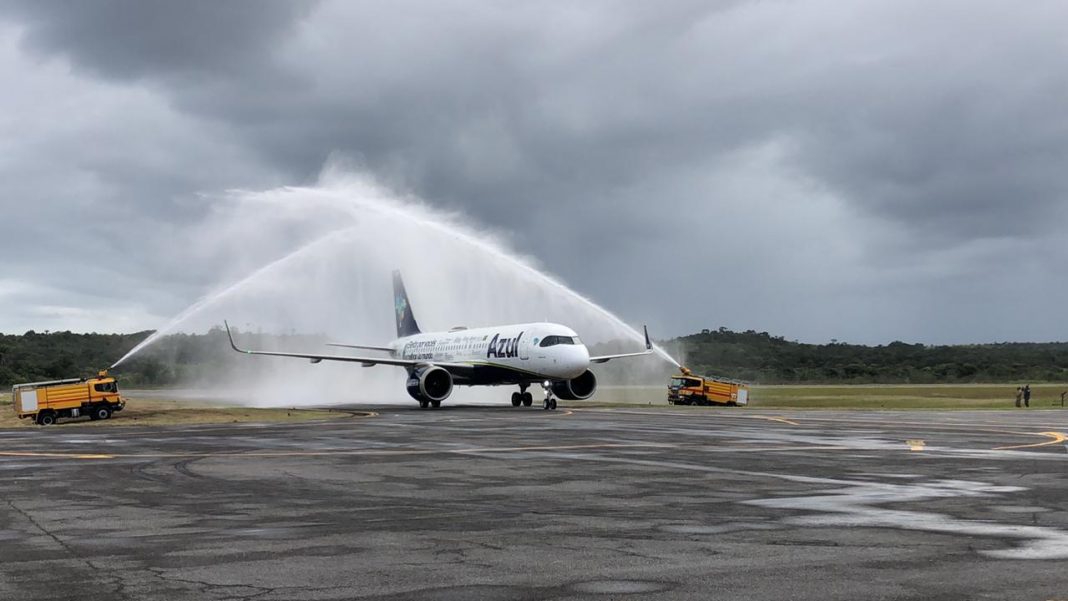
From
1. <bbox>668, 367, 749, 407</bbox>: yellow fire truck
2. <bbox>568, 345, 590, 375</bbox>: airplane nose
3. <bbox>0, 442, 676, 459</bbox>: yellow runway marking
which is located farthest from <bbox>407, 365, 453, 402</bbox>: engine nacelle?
<bbox>0, 442, 676, 459</bbox>: yellow runway marking

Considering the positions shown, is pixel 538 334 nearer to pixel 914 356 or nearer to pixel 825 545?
pixel 825 545

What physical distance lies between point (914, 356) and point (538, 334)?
14227 cm

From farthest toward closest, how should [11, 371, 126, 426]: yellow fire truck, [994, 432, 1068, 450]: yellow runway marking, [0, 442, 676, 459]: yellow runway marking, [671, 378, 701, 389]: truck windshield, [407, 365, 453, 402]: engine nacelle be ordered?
[671, 378, 701, 389]: truck windshield, [407, 365, 453, 402]: engine nacelle, [11, 371, 126, 426]: yellow fire truck, [994, 432, 1068, 450]: yellow runway marking, [0, 442, 676, 459]: yellow runway marking

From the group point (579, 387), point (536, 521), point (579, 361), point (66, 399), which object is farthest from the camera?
point (579, 387)

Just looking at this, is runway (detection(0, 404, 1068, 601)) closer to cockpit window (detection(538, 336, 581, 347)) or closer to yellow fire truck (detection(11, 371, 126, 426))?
yellow fire truck (detection(11, 371, 126, 426))

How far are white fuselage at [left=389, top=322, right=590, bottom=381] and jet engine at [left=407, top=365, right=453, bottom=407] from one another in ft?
6.22

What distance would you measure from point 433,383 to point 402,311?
824 inches

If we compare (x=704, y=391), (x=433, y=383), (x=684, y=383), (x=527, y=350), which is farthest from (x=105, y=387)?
(x=704, y=391)

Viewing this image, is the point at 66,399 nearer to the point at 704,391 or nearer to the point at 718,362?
the point at 704,391

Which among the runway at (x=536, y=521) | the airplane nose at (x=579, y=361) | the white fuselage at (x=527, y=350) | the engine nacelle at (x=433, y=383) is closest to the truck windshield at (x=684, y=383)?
the white fuselage at (x=527, y=350)

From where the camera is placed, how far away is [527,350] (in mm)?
53219

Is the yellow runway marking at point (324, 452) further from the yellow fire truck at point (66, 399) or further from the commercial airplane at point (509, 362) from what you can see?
the commercial airplane at point (509, 362)

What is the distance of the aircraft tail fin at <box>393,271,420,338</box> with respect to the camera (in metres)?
75.2

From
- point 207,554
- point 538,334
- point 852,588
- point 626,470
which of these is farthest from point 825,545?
point 538,334
